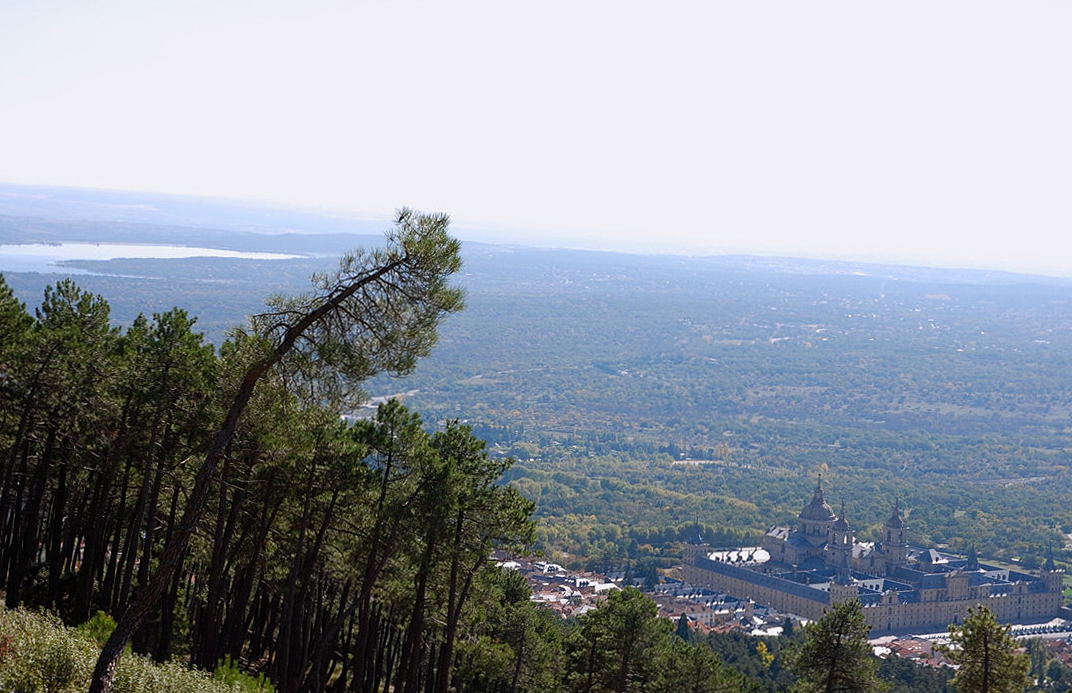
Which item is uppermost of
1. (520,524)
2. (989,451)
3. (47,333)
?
(47,333)

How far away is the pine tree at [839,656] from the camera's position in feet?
76.1

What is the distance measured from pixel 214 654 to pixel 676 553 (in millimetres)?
74502

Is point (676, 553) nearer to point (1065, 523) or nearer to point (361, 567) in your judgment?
point (1065, 523)

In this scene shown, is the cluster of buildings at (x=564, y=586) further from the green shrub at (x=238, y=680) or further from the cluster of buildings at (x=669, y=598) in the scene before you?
the green shrub at (x=238, y=680)

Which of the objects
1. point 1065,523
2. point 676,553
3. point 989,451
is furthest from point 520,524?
point 989,451

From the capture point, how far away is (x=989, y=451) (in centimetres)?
16838

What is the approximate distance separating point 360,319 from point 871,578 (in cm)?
7159

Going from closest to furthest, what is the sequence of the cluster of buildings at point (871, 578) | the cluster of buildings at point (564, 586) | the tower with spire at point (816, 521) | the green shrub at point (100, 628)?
the green shrub at point (100, 628)
the cluster of buildings at point (564, 586)
the cluster of buildings at point (871, 578)
the tower with spire at point (816, 521)

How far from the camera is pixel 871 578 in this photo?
265 feet

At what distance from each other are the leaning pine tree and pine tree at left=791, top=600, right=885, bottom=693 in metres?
12.0

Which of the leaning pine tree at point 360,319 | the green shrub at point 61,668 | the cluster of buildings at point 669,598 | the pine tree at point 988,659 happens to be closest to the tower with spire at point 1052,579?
the cluster of buildings at point 669,598

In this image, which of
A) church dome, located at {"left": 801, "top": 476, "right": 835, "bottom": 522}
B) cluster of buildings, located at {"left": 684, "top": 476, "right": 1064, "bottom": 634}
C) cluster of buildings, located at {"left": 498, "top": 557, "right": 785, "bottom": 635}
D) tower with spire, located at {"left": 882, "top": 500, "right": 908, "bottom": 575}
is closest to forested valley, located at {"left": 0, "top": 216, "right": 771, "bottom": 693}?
cluster of buildings, located at {"left": 498, "top": 557, "right": 785, "bottom": 635}

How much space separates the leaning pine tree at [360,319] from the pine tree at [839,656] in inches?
472

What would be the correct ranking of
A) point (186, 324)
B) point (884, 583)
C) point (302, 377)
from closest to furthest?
point (302, 377), point (186, 324), point (884, 583)
